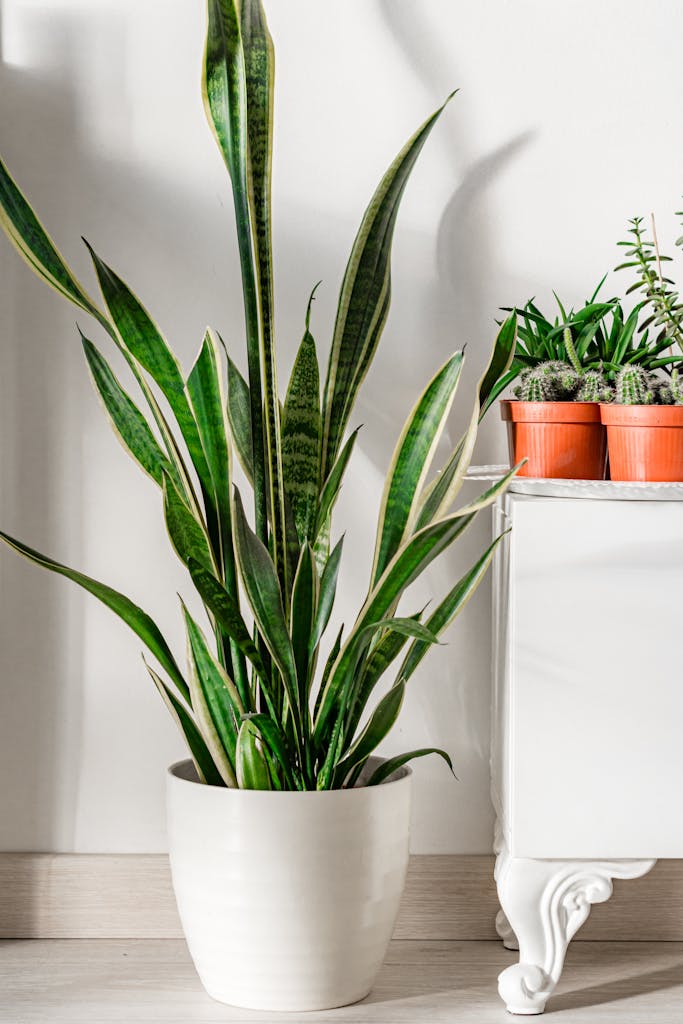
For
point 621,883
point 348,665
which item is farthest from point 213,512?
point 621,883

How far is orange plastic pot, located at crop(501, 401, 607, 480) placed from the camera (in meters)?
1.17

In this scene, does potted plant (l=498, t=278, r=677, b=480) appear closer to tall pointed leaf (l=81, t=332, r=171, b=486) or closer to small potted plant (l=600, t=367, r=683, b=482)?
small potted plant (l=600, t=367, r=683, b=482)

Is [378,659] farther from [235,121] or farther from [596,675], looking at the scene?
[235,121]

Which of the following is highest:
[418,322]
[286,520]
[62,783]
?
[418,322]

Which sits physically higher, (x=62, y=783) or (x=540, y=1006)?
(x=62, y=783)

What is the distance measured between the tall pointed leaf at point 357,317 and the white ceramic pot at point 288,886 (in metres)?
0.39

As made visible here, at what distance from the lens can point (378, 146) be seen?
4.59 ft

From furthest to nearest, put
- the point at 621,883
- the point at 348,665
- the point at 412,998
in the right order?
the point at 621,883, the point at 412,998, the point at 348,665

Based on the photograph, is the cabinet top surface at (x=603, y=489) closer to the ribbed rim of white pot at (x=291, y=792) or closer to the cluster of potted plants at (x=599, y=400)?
the cluster of potted plants at (x=599, y=400)

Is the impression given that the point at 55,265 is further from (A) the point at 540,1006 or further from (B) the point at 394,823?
(A) the point at 540,1006

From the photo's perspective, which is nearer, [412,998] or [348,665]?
[348,665]

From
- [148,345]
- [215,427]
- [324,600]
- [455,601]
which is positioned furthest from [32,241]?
[455,601]

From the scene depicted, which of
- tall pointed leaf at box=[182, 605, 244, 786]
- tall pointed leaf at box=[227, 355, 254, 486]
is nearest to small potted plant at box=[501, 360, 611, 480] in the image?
tall pointed leaf at box=[227, 355, 254, 486]

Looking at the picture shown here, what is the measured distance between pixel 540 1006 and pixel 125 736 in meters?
0.63
